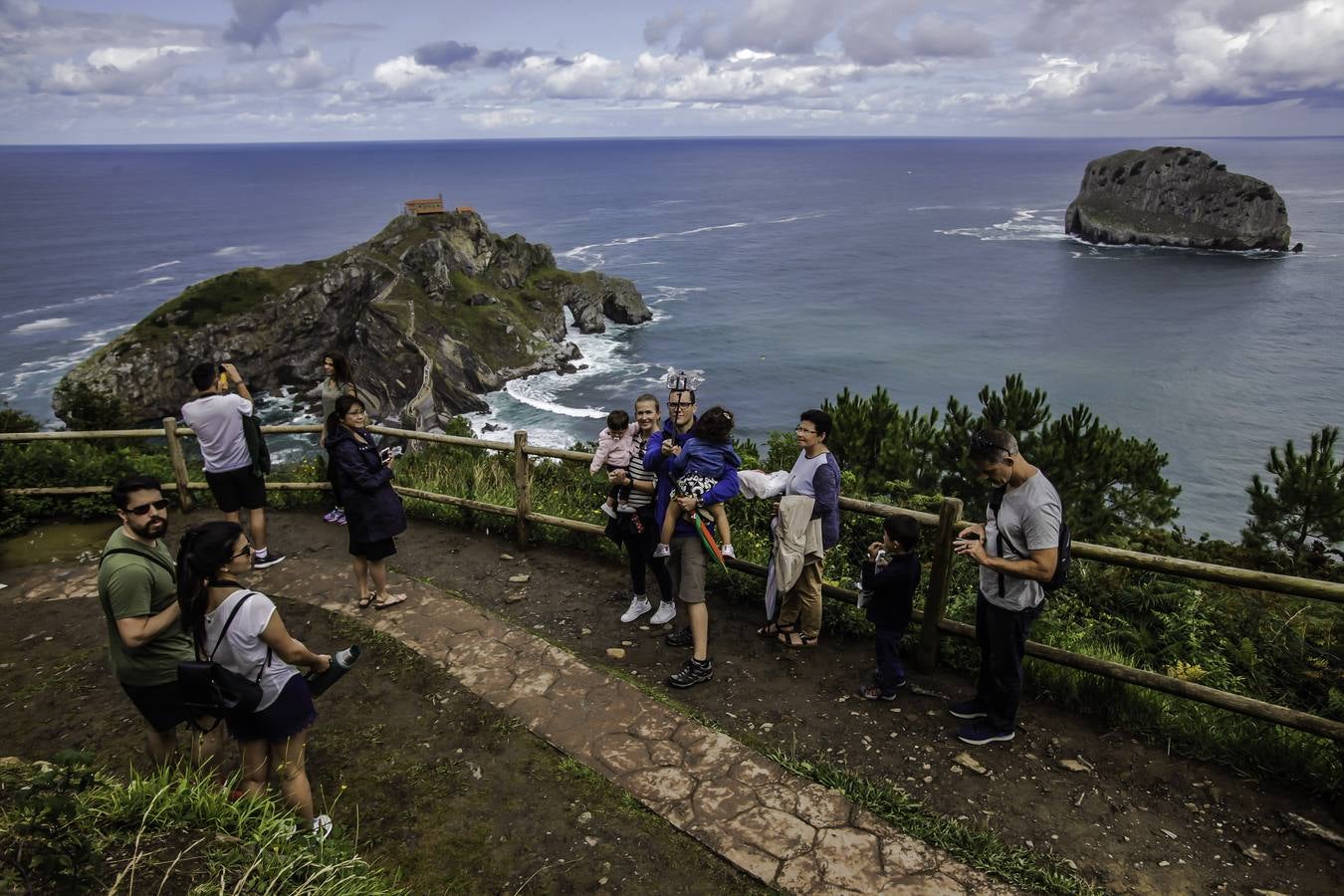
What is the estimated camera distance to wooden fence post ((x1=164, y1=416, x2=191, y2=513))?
8023 millimetres

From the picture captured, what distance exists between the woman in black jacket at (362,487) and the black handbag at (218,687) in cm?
248

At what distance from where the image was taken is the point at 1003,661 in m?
4.48

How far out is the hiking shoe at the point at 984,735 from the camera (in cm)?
465

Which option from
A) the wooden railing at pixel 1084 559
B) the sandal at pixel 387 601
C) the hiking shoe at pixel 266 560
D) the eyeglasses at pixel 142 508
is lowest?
the hiking shoe at pixel 266 560

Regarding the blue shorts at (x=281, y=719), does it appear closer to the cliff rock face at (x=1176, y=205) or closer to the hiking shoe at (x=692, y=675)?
the hiking shoe at (x=692, y=675)

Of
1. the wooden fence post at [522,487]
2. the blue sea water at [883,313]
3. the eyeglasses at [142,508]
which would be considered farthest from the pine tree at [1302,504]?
the blue sea water at [883,313]

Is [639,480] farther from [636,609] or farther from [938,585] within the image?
[938,585]

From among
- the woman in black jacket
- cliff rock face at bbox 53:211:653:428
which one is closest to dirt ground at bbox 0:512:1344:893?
the woman in black jacket

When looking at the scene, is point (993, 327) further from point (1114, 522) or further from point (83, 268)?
point (83, 268)

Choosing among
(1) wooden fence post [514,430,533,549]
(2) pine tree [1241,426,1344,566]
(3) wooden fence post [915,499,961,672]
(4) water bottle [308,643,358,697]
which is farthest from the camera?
(2) pine tree [1241,426,1344,566]

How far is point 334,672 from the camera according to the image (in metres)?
3.55

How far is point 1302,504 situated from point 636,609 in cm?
1465

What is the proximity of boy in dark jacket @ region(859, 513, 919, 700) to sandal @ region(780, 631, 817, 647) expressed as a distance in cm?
65

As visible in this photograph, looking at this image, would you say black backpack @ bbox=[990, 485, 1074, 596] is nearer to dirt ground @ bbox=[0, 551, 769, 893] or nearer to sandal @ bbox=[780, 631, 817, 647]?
sandal @ bbox=[780, 631, 817, 647]
